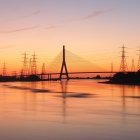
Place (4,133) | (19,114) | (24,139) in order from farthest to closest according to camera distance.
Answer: (19,114)
(4,133)
(24,139)

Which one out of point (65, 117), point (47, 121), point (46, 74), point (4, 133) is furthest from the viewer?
point (46, 74)

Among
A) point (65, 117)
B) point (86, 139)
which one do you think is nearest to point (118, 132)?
point (86, 139)

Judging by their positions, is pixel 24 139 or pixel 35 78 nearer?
pixel 24 139

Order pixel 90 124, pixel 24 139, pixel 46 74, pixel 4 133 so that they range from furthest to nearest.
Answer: pixel 46 74 < pixel 90 124 < pixel 4 133 < pixel 24 139

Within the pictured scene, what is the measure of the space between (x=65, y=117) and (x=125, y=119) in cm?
315

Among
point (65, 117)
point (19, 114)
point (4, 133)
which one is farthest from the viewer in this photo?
point (19, 114)

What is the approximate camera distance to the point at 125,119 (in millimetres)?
18391

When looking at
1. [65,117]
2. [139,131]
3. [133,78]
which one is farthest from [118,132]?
[133,78]

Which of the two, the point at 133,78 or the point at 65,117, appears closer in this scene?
the point at 65,117

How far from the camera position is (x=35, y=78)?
5920 inches

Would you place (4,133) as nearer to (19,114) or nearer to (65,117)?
(65,117)

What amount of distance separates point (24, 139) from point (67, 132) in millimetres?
2131

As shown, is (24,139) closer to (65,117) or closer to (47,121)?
(47,121)

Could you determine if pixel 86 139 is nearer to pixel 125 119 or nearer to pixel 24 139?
pixel 24 139
